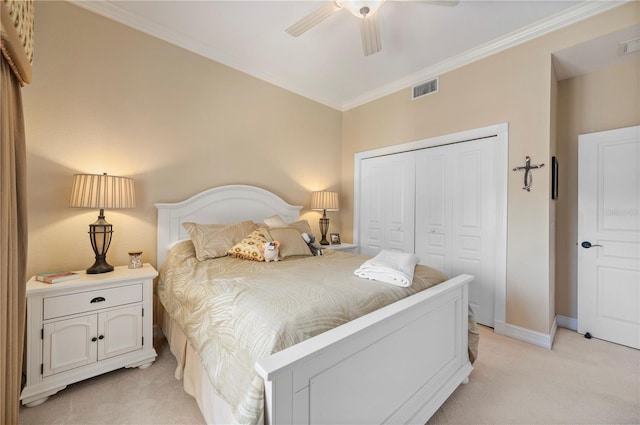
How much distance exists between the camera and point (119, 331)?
1.91 m

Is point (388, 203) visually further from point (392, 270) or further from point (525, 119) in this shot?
point (392, 270)

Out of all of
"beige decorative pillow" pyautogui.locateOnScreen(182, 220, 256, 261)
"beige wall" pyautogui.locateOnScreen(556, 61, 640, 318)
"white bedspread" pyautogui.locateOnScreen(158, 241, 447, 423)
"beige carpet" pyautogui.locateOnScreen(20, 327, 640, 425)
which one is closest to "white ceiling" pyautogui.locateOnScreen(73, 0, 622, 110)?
"beige wall" pyautogui.locateOnScreen(556, 61, 640, 318)

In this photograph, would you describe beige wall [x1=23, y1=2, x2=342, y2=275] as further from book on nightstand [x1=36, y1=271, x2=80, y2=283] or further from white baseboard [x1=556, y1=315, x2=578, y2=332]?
white baseboard [x1=556, y1=315, x2=578, y2=332]

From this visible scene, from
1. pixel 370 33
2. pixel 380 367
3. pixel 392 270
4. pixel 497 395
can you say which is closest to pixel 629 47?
pixel 370 33

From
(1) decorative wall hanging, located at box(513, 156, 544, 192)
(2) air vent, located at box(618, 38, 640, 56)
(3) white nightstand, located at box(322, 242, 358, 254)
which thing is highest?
(2) air vent, located at box(618, 38, 640, 56)

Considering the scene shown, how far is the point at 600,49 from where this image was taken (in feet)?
7.64

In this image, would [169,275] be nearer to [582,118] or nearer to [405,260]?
[405,260]

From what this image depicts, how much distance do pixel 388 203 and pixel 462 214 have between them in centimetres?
96

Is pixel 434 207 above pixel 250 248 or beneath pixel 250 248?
above

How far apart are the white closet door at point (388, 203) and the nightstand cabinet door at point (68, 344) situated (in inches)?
121

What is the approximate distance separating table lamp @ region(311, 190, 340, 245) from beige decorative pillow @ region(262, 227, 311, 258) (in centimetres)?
109

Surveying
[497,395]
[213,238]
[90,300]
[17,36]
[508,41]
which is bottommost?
[497,395]

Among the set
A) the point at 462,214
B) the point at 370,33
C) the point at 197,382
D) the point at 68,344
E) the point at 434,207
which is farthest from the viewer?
the point at 434,207

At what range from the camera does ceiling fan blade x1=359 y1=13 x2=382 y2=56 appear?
1968mm
